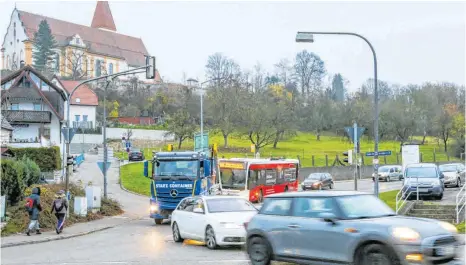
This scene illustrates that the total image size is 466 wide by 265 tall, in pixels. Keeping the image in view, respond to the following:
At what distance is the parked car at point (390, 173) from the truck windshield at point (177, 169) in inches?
1349

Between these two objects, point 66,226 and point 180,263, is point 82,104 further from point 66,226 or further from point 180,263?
point 180,263

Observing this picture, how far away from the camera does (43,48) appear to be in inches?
4904

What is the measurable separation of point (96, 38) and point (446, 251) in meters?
146

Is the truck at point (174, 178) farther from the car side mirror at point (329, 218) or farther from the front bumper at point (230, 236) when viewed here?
the car side mirror at point (329, 218)

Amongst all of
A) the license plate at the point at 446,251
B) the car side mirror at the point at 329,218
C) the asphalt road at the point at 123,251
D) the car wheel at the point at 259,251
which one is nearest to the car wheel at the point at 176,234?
the asphalt road at the point at 123,251

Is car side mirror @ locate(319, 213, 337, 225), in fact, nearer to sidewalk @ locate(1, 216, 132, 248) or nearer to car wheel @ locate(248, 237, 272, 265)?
car wheel @ locate(248, 237, 272, 265)

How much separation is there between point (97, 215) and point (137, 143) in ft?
202

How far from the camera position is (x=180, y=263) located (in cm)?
1416

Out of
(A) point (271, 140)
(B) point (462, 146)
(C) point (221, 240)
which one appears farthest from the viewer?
(A) point (271, 140)

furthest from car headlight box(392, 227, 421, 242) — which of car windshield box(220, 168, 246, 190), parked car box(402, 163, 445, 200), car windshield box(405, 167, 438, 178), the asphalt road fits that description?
car windshield box(220, 168, 246, 190)

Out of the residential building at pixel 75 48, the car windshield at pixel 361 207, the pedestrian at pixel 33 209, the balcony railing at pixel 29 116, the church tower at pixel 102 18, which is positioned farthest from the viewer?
the church tower at pixel 102 18

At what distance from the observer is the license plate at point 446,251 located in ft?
33.5

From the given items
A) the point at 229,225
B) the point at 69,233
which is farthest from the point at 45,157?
the point at 229,225

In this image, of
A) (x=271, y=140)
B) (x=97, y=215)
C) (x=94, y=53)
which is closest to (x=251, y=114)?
(x=271, y=140)
